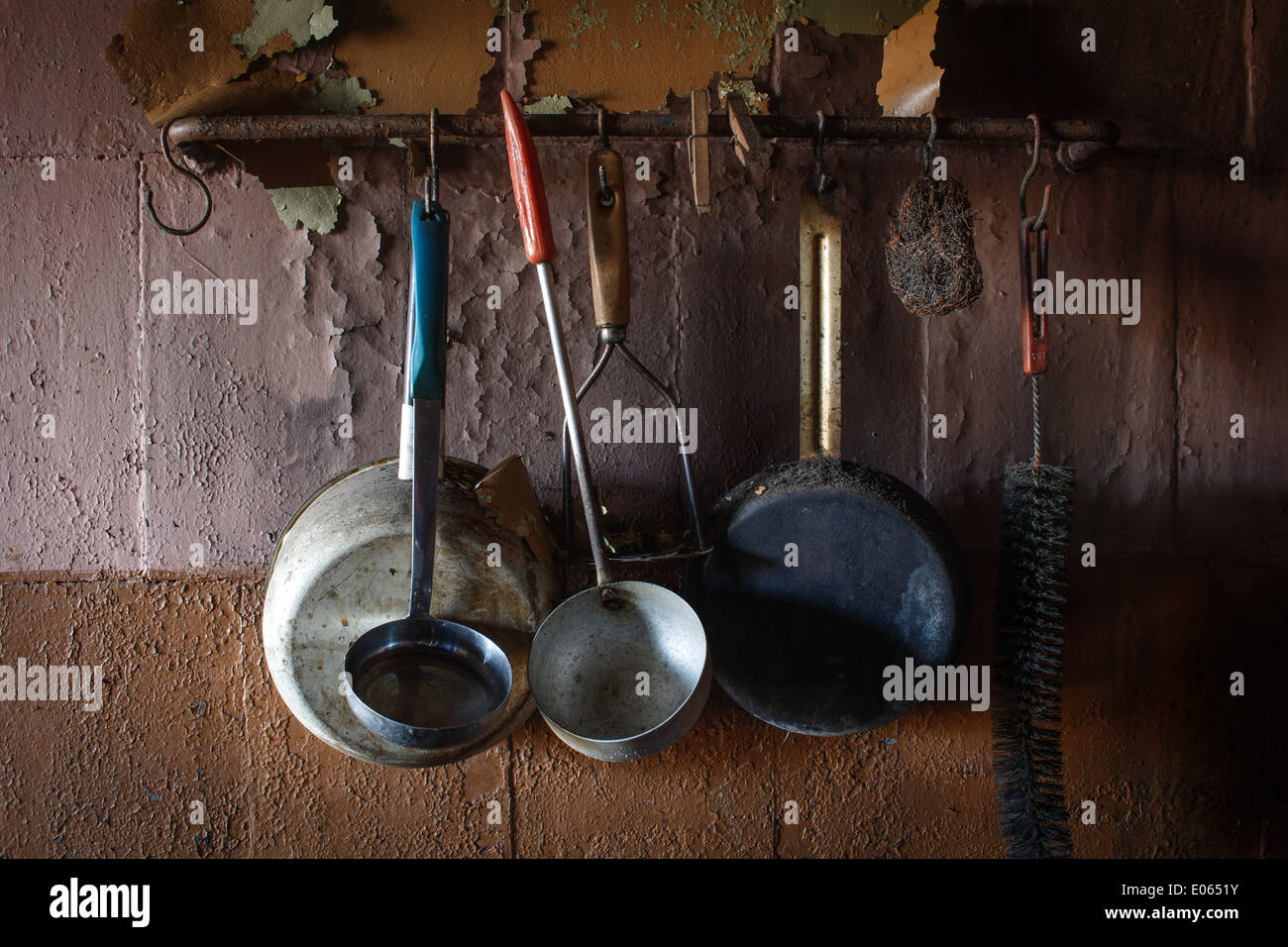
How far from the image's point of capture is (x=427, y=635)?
2.77 ft

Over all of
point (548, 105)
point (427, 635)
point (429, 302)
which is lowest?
point (427, 635)

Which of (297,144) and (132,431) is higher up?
(297,144)

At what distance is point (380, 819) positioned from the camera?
3.34 ft

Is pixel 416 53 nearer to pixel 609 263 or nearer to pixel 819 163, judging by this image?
pixel 609 263

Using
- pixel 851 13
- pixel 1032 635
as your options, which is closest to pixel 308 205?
pixel 851 13

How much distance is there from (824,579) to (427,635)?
1.45 feet

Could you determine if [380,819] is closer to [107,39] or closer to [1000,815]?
[1000,815]

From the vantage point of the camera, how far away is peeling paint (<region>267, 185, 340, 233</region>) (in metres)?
0.99

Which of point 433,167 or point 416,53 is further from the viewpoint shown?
point 416,53

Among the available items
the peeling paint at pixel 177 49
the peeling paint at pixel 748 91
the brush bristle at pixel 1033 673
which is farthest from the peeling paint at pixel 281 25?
the brush bristle at pixel 1033 673

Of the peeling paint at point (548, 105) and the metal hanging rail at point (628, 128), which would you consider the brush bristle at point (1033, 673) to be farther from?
the peeling paint at point (548, 105)

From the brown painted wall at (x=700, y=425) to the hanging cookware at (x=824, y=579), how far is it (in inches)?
3.6

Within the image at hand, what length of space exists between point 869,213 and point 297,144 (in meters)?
0.71
